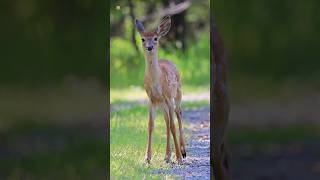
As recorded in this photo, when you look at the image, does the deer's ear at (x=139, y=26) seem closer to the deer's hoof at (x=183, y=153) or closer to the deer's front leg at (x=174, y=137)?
the deer's front leg at (x=174, y=137)

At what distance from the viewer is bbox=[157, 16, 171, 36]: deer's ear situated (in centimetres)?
414

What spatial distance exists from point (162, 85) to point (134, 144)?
38 centimetres

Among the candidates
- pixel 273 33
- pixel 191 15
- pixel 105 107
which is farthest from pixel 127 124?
pixel 273 33

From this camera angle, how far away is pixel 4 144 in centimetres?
412

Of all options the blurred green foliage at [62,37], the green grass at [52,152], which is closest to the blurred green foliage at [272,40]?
the blurred green foliage at [62,37]

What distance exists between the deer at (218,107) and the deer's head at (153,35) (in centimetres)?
27

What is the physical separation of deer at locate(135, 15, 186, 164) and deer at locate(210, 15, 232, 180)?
7.4 inches

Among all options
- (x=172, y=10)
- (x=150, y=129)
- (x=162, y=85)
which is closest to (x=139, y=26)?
(x=172, y=10)

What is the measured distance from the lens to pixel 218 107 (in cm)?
417

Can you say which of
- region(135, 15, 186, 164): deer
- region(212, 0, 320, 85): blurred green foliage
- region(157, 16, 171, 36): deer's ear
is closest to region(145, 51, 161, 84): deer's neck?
region(135, 15, 186, 164): deer

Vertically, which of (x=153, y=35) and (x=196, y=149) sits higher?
(x=153, y=35)

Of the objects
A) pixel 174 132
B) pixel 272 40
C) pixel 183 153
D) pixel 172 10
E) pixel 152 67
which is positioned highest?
pixel 172 10

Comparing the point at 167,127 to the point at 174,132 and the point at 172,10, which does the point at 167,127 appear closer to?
the point at 174,132

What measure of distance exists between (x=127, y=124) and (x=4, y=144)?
2.35ft
